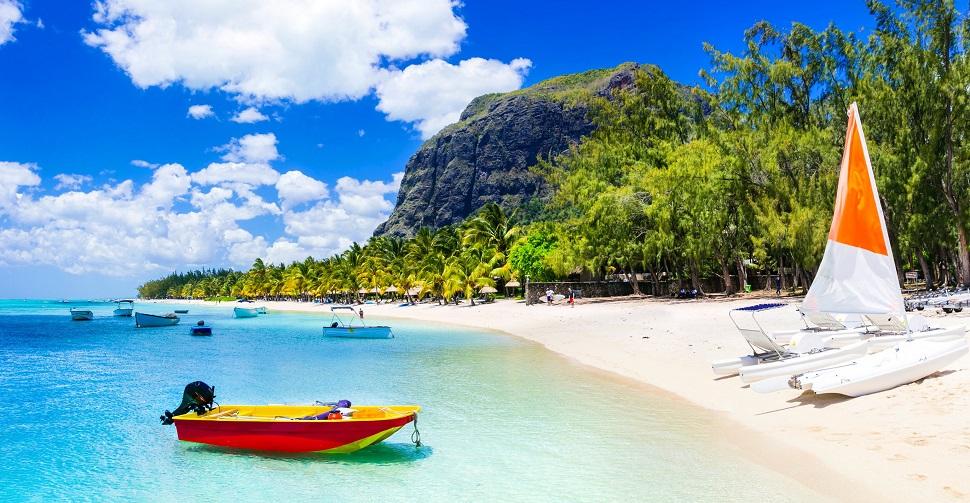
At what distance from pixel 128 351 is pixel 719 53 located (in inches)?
1674

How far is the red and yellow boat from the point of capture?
39.2ft

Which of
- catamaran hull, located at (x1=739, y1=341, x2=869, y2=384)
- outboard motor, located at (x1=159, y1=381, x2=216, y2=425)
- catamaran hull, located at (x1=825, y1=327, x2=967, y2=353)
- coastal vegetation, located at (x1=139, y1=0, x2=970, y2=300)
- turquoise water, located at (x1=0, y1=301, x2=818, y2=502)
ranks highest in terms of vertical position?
coastal vegetation, located at (x1=139, y1=0, x2=970, y2=300)

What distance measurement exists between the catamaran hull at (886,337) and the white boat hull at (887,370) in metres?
0.57

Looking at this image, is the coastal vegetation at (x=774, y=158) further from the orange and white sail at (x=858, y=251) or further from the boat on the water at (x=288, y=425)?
the boat on the water at (x=288, y=425)

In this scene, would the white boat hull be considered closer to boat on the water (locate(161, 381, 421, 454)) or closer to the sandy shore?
the sandy shore

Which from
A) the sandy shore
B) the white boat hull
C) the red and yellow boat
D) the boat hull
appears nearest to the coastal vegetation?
the sandy shore

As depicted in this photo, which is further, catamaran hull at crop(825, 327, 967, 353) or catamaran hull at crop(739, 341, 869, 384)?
catamaran hull at crop(739, 341, 869, 384)

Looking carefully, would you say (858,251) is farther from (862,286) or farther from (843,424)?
(843,424)

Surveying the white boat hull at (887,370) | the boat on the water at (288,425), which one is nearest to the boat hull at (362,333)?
the boat on the water at (288,425)

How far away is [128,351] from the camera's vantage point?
39.9m

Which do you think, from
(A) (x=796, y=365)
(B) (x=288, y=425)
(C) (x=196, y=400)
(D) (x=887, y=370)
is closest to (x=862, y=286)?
(A) (x=796, y=365)

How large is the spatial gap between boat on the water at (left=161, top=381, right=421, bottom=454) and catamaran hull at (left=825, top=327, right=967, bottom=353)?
35.3ft

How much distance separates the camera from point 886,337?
15.1 m

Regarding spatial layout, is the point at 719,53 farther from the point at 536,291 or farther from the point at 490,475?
the point at 490,475
